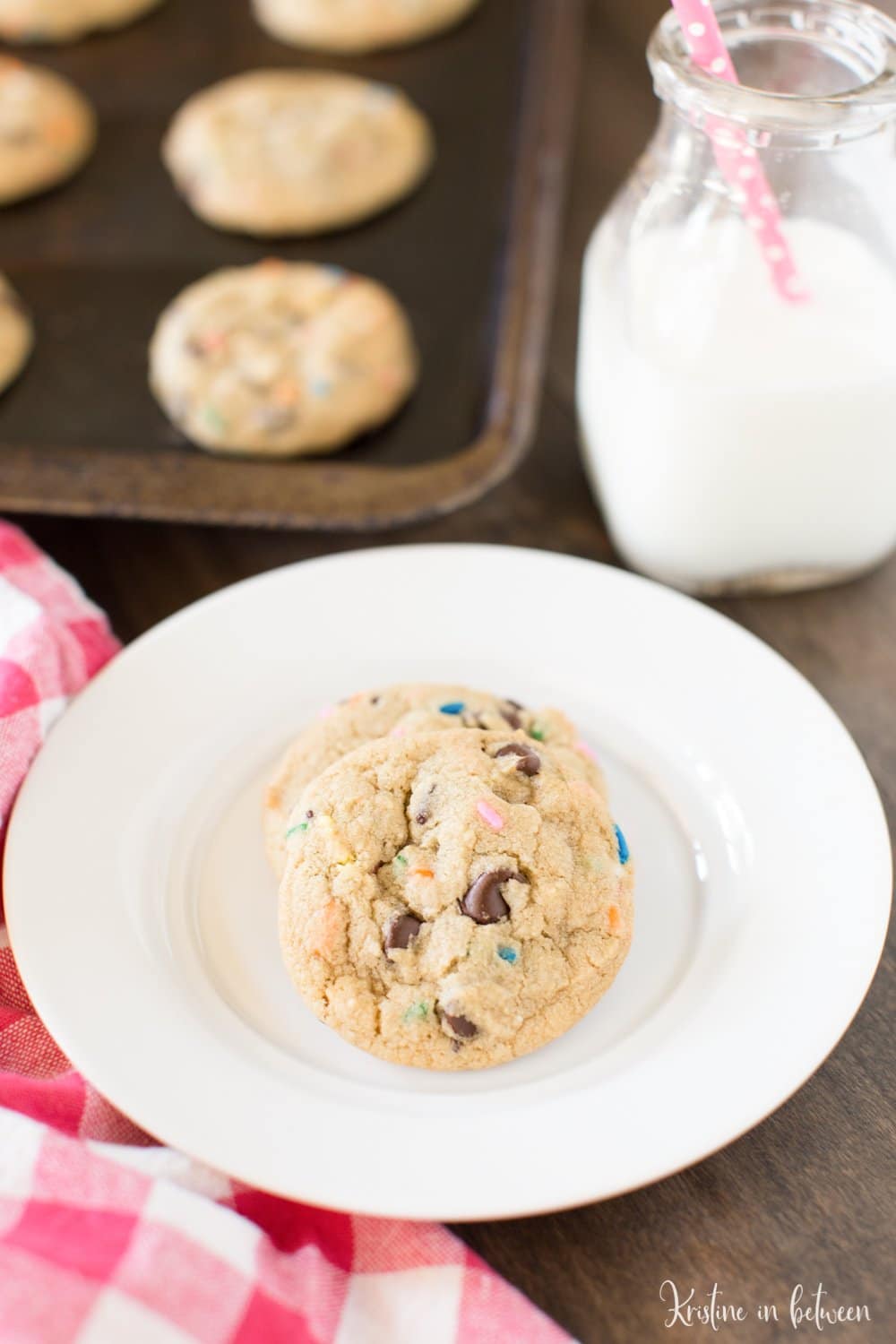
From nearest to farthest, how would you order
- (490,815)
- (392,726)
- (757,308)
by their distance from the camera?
(490,815)
(392,726)
(757,308)

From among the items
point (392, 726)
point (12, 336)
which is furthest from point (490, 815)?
point (12, 336)

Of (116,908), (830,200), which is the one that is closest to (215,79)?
(830,200)

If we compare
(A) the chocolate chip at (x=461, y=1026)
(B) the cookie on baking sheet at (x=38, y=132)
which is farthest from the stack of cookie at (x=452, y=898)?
(B) the cookie on baking sheet at (x=38, y=132)

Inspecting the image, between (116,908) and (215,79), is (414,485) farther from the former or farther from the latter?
(215,79)

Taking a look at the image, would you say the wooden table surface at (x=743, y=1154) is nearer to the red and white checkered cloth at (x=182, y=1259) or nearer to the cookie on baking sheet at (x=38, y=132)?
the red and white checkered cloth at (x=182, y=1259)

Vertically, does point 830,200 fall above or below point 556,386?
above

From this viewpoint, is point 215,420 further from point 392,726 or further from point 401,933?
point 401,933

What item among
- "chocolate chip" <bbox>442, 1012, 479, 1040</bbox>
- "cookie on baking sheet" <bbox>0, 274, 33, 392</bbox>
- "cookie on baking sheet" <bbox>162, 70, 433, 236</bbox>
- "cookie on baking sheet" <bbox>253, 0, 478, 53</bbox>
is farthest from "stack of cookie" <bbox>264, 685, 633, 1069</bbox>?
"cookie on baking sheet" <bbox>253, 0, 478, 53</bbox>

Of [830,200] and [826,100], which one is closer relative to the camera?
[826,100]
